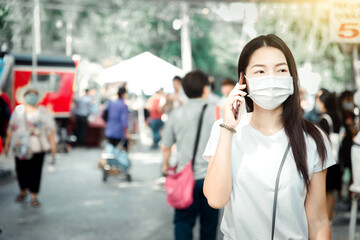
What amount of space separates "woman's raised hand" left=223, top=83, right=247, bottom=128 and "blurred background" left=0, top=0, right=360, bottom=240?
3071 millimetres

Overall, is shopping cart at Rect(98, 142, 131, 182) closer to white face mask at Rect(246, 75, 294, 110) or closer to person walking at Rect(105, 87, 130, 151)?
person walking at Rect(105, 87, 130, 151)

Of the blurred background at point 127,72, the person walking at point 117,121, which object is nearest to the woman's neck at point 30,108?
the blurred background at point 127,72

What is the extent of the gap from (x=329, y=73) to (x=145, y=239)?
70.9 feet

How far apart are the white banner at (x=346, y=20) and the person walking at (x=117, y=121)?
16.3 feet

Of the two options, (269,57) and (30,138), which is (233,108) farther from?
(30,138)

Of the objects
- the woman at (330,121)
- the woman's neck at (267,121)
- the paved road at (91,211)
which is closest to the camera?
the woman's neck at (267,121)

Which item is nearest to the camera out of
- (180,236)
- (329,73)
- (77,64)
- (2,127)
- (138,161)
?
(180,236)

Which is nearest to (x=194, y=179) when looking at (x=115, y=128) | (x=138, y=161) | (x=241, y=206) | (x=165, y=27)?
(x=241, y=206)

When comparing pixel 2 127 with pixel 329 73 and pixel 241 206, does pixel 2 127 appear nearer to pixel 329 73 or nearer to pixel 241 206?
Answer: pixel 241 206

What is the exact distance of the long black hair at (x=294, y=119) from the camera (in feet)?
6.52

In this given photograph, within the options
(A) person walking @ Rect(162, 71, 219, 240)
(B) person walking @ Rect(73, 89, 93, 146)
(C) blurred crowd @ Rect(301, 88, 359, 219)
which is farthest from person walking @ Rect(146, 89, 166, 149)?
(A) person walking @ Rect(162, 71, 219, 240)

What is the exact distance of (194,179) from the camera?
4.11 m

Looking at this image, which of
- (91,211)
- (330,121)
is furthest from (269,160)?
(91,211)

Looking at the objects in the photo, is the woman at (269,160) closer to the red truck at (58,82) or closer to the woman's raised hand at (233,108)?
the woman's raised hand at (233,108)
